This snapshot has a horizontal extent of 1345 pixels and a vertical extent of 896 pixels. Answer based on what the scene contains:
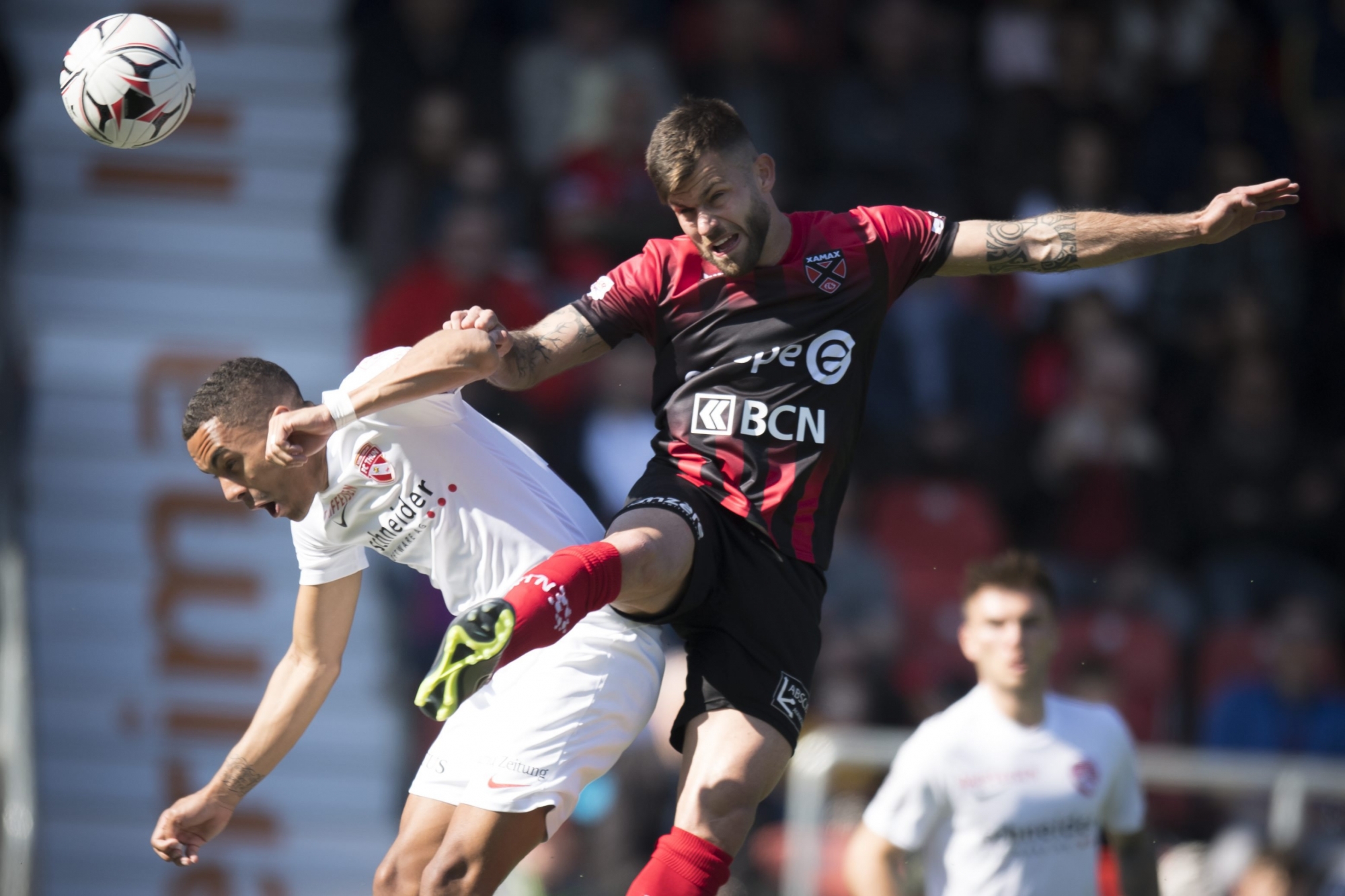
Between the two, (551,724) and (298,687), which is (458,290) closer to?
(298,687)

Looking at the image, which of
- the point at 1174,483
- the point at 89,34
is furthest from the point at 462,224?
the point at 1174,483

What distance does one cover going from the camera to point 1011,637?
5469 millimetres

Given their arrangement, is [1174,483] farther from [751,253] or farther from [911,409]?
[751,253]

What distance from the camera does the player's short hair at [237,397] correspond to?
14.4 ft

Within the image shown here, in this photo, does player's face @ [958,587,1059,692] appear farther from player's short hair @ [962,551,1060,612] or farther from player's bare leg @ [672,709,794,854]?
player's bare leg @ [672,709,794,854]

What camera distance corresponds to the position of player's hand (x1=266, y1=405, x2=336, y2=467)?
405cm

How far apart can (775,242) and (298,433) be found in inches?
60.6

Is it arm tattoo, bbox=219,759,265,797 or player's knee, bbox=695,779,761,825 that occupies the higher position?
arm tattoo, bbox=219,759,265,797

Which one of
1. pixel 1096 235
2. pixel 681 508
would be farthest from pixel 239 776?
pixel 1096 235

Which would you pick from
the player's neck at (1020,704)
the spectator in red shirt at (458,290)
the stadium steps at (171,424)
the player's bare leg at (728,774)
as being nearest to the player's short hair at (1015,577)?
the player's neck at (1020,704)

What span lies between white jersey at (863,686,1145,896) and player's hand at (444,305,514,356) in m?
2.22

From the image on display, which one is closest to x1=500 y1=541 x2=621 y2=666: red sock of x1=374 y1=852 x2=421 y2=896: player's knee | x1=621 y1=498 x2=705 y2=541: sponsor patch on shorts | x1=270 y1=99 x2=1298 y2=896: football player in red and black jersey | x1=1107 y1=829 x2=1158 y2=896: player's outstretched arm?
x1=270 y1=99 x2=1298 y2=896: football player in red and black jersey

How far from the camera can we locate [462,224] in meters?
9.22

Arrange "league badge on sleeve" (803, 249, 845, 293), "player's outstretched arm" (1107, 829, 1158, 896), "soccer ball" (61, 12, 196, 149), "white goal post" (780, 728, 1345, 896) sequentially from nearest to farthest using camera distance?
"league badge on sleeve" (803, 249, 845, 293) < "soccer ball" (61, 12, 196, 149) < "player's outstretched arm" (1107, 829, 1158, 896) < "white goal post" (780, 728, 1345, 896)
